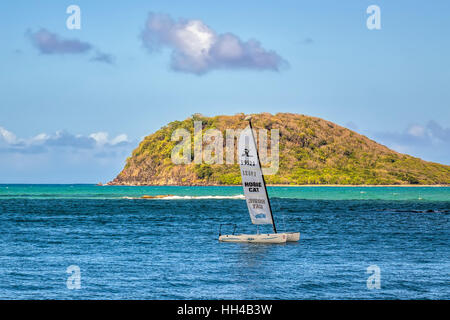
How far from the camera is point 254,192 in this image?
57.8 m

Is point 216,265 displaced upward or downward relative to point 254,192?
downward

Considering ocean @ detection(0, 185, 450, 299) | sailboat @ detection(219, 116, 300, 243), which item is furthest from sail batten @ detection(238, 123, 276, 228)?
ocean @ detection(0, 185, 450, 299)

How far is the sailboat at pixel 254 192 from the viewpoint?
55812 millimetres

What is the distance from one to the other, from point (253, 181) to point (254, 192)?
43.9 inches

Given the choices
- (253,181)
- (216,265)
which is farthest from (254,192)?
(216,265)

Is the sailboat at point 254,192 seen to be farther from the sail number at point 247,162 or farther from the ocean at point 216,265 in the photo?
the ocean at point 216,265

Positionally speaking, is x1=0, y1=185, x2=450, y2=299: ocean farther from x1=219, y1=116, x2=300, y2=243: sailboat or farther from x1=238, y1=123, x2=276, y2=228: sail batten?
x1=238, y1=123, x2=276, y2=228: sail batten

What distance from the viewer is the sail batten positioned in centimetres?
5584

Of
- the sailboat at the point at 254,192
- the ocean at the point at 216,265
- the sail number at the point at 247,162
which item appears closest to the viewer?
the ocean at the point at 216,265

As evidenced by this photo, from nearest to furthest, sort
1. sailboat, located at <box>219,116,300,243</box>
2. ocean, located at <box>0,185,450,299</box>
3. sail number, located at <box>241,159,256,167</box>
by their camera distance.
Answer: ocean, located at <box>0,185,450,299</box> → sailboat, located at <box>219,116,300,243</box> → sail number, located at <box>241,159,256,167</box>

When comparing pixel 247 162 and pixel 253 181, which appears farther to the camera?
pixel 253 181

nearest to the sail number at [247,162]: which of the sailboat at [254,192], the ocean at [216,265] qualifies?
the sailboat at [254,192]

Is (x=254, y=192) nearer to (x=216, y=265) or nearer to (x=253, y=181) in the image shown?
(x=253, y=181)
